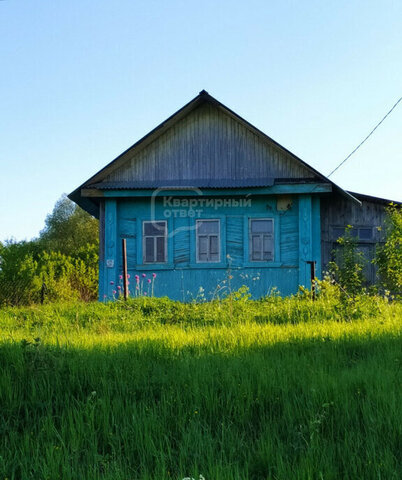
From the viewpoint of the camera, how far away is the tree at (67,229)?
3616cm

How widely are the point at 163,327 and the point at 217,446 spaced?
159 inches

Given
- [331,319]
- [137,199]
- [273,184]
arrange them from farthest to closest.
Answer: [137,199] → [273,184] → [331,319]

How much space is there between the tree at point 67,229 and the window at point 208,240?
2293 cm

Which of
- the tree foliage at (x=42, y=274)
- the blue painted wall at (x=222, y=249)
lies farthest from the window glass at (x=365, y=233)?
the tree foliage at (x=42, y=274)

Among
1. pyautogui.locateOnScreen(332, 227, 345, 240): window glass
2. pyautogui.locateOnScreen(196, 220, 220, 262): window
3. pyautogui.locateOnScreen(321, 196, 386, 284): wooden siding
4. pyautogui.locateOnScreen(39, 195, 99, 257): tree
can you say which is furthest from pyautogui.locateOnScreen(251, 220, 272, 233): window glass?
pyautogui.locateOnScreen(39, 195, 99, 257): tree

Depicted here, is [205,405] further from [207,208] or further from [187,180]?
[187,180]

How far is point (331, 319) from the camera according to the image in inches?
277

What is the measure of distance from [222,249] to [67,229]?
1019 inches

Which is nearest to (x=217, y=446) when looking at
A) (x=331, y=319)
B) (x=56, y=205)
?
(x=331, y=319)

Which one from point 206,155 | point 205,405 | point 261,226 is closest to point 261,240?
point 261,226

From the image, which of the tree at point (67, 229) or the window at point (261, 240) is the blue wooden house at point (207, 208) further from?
the tree at point (67, 229)

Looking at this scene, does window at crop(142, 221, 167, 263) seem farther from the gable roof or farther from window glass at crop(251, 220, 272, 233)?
window glass at crop(251, 220, 272, 233)

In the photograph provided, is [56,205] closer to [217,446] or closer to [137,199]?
[137,199]

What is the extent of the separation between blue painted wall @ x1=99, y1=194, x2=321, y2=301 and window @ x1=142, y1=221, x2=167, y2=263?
0.16 metres
